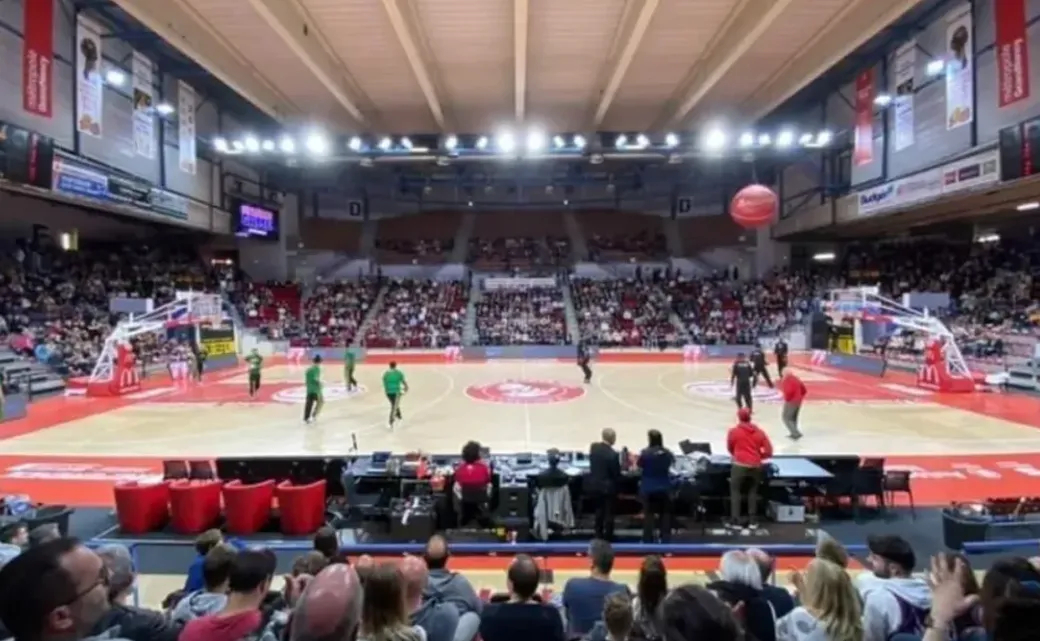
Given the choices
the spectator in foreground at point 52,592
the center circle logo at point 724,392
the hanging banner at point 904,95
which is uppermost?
the hanging banner at point 904,95

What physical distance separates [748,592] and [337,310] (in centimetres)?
4030

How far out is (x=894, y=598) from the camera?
358 centimetres

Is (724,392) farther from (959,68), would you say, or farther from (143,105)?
(143,105)

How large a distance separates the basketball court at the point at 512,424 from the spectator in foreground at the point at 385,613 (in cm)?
915

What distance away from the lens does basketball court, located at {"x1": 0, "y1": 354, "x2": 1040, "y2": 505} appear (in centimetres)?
1211

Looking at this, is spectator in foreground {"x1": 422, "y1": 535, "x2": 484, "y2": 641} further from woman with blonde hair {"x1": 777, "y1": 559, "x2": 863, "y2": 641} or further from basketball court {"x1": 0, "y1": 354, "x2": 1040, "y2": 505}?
basketball court {"x1": 0, "y1": 354, "x2": 1040, "y2": 505}

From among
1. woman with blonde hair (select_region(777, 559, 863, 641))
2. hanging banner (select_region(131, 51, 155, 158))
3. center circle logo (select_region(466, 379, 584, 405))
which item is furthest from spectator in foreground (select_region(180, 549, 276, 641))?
hanging banner (select_region(131, 51, 155, 158))

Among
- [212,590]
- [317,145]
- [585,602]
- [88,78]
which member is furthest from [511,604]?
[88,78]

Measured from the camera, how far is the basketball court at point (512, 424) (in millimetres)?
12109

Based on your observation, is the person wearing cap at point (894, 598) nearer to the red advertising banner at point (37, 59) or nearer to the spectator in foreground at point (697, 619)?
the spectator in foreground at point (697, 619)

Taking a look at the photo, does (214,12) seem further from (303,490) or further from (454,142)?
(303,490)

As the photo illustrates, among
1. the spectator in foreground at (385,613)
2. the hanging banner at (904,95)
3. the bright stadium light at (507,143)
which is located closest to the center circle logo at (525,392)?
the bright stadium light at (507,143)

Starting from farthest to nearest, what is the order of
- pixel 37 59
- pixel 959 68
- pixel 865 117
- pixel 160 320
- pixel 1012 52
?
pixel 865 117
pixel 160 320
pixel 959 68
pixel 37 59
pixel 1012 52

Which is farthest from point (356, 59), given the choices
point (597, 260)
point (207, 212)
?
point (597, 260)
